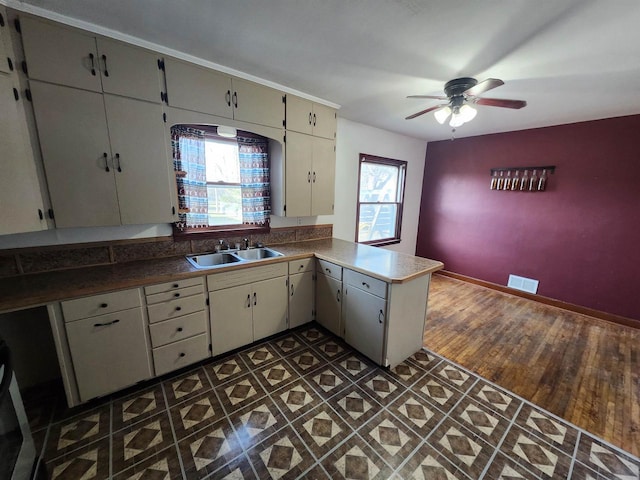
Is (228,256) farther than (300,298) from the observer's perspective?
No

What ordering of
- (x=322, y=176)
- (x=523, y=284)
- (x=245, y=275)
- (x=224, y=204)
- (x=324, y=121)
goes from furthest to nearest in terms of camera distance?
1. (x=523, y=284)
2. (x=322, y=176)
3. (x=324, y=121)
4. (x=224, y=204)
5. (x=245, y=275)

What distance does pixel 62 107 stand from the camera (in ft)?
5.04

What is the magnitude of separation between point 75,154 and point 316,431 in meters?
2.36

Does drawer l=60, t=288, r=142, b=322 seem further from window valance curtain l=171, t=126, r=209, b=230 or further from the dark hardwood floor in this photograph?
the dark hardwood floor

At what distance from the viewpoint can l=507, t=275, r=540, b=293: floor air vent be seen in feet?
11.8

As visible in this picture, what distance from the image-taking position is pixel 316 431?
1.54m

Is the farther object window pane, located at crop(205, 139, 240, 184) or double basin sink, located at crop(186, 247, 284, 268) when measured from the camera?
window pane, located at crop(205, 139, 240, 184)

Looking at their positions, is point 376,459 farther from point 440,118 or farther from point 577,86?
point 577,86

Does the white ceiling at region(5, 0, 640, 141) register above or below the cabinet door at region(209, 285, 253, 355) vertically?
above

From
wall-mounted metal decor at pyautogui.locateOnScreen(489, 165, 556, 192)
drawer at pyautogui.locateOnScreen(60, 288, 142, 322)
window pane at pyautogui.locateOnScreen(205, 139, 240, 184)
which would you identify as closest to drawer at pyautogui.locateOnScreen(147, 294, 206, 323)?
drawer at pyautogui.locateOnScreen(60, 288, 142, 322)

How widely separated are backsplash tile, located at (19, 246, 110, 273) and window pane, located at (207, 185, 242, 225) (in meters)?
0.89

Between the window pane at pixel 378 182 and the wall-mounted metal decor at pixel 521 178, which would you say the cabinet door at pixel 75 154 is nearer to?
the window pane at pixel 378 182

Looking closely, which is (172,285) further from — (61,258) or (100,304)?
(61,258)

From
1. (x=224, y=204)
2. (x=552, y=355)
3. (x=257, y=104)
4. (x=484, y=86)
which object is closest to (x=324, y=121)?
(x=257, y=104)
